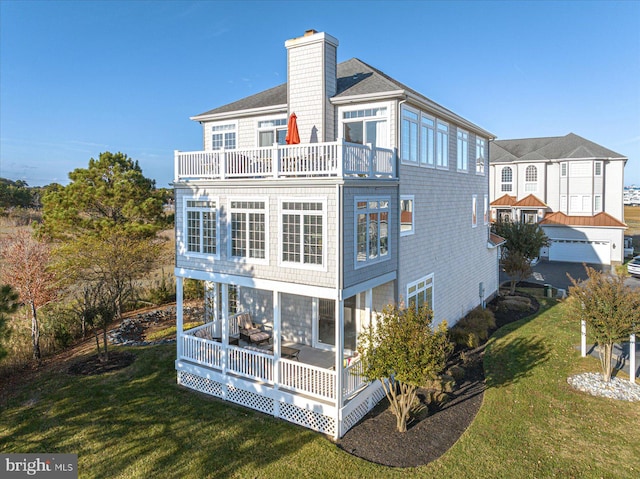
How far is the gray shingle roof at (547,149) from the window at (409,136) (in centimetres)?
3215

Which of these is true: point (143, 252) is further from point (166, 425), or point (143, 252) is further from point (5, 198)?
point (5, 198)

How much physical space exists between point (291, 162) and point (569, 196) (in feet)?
122

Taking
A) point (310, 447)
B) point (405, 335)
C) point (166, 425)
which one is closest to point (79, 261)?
point (166, 425)

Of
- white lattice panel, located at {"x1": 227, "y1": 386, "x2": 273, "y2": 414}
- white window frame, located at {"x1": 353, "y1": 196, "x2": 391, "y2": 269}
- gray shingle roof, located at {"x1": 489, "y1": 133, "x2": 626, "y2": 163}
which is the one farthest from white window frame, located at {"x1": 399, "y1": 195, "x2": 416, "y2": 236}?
gray shingle roof, located at {"x1": 489, "y1": 133, "x2": 626, "y2": 163}

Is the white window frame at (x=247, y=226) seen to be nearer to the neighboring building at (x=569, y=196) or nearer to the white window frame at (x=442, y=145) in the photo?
the white window frame at (x=442, y=145)

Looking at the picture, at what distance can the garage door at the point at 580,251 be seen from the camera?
36.5m

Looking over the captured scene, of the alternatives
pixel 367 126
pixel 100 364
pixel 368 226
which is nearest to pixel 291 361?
pixel 368 226

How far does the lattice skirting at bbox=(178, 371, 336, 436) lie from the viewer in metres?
10.4

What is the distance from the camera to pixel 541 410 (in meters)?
11.2

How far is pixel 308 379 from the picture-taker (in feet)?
A: 35.3

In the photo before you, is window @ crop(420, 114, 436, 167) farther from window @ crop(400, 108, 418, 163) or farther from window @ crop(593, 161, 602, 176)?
window @ crop(593, 161, 602, 176)

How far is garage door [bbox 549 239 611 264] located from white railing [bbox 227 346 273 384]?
116 feet

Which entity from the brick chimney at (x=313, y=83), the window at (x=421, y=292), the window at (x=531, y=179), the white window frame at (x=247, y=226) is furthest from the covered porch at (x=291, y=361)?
the window at (x=531, y=179)

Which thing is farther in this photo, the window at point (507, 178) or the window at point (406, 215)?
the window at point (507, 178)
